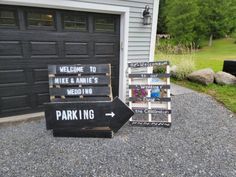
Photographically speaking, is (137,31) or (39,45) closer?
(39,45)

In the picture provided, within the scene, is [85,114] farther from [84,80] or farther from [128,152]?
[128,152]

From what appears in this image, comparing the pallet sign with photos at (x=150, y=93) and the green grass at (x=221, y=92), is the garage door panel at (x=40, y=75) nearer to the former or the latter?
the pallet sign with photos at (x=150, y=93)

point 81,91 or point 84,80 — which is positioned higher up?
point 84,80

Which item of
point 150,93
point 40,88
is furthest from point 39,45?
point 150,93

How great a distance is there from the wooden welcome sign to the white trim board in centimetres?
104

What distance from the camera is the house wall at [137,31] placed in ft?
10.5

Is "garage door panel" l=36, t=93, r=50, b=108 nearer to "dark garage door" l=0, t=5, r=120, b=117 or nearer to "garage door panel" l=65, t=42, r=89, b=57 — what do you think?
"dark garage door" l=0, t=5, r=120, b=117

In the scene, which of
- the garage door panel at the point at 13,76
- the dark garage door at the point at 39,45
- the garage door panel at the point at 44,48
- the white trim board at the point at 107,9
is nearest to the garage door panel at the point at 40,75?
the dark garage door at the point at 39,45

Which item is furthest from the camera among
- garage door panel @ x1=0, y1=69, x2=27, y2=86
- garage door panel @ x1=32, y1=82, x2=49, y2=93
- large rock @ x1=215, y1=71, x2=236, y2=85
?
large rock @ x1=215, y1=71, x2=236, y2=85

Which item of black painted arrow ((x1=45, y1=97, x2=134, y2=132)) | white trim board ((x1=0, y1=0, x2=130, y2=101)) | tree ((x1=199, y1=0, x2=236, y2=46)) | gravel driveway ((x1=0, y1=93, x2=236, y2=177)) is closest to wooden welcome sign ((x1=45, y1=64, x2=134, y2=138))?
black painted arrow ((x1=45, y1=97, x2=134, y2=132))

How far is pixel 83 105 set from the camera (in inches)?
93.4

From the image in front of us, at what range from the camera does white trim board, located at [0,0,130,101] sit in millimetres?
2598

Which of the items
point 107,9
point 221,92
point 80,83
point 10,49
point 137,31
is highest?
point 107,9

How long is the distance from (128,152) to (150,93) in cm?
107
